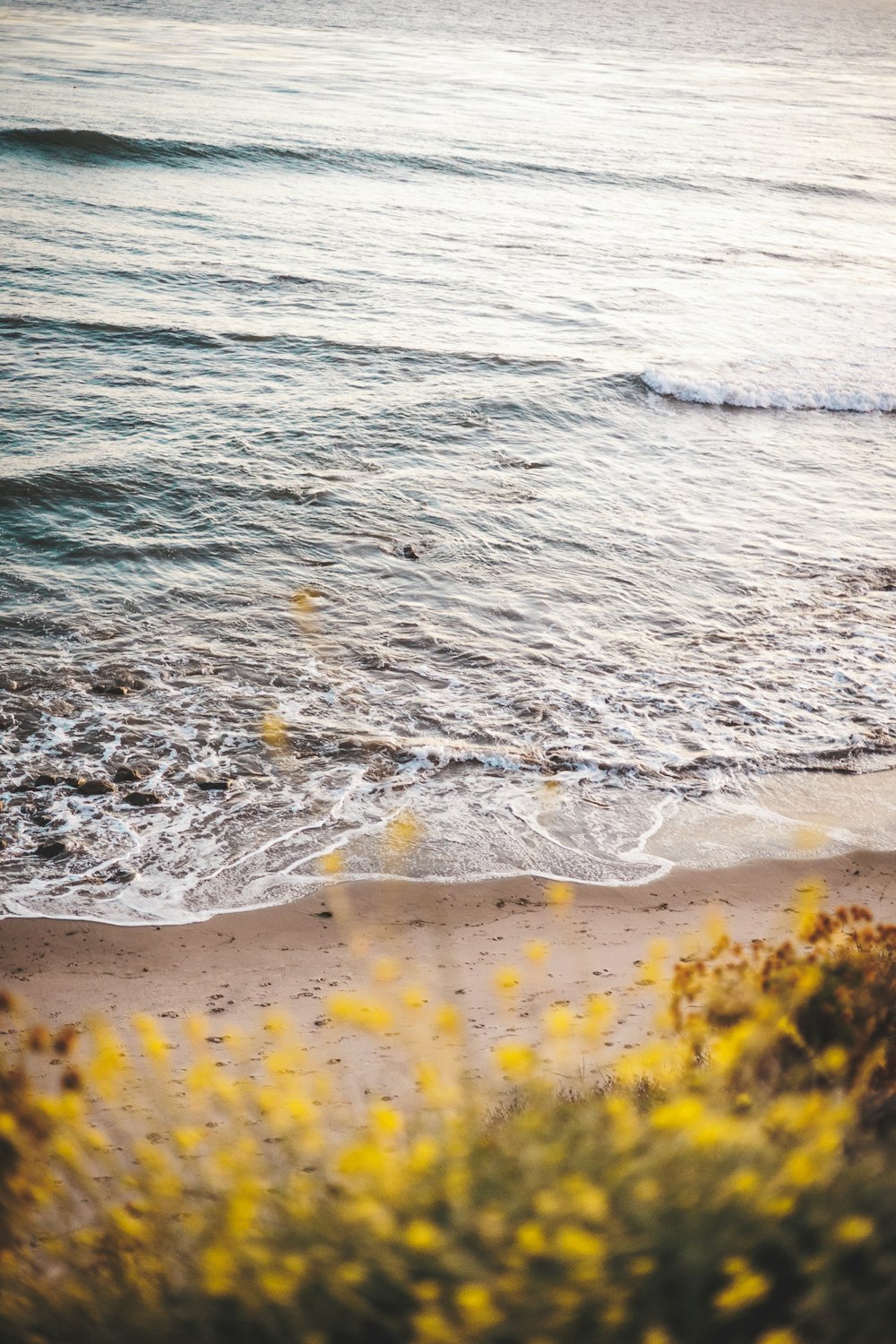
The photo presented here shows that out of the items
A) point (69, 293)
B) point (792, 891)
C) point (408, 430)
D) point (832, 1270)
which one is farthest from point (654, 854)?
point (69, 293)

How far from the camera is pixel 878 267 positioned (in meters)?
21.9

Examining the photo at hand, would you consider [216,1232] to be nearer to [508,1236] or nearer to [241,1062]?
[508,1236]

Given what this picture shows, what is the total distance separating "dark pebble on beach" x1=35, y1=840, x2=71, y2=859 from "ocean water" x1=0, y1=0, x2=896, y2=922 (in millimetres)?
27

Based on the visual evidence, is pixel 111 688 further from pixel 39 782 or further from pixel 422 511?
pixel 422 511

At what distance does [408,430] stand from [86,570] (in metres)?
5.18

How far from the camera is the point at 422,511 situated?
438 inches

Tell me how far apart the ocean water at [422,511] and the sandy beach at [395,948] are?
0.26 m

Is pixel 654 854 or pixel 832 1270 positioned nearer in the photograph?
pixel 832 1270

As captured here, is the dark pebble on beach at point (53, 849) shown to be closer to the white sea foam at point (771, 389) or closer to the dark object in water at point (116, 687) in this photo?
the dark object in water at point (116, 687)

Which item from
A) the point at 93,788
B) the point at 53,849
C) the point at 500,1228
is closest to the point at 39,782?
the point at 93,788

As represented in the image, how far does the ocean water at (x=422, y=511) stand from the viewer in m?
6.68

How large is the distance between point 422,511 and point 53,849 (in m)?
6.24

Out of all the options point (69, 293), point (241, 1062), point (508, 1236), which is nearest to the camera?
point (508, 1236)

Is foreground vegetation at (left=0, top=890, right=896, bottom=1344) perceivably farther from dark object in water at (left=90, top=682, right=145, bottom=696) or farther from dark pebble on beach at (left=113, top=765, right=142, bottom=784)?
dark object in water at (left=90, top=682, right=145, bottom=696)
